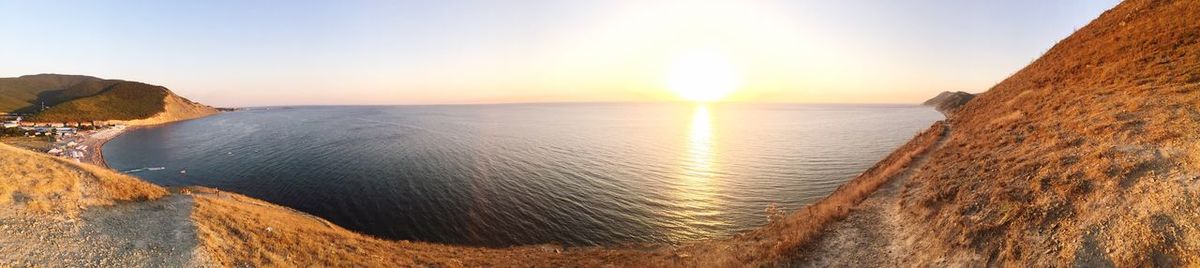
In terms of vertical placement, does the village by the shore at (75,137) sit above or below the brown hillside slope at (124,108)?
A: below

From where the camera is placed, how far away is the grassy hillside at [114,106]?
137 m

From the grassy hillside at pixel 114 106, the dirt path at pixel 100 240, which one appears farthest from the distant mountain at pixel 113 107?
the dirt path at pixel 100 240

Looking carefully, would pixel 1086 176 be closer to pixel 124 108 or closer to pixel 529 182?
pixel 529 182

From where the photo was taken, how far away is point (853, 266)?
16422mm

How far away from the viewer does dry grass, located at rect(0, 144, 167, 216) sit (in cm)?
1772

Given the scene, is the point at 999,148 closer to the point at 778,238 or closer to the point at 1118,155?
the point at 1118,155

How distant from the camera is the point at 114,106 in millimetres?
162375

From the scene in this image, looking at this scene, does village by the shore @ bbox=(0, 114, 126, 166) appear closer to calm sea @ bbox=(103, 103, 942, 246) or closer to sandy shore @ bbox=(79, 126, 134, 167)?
sandy shore @ bbox=(79, 126, 134, 167)

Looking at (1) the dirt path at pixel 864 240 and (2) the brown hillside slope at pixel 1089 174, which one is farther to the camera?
(1) the dirt path at pixel 864 240

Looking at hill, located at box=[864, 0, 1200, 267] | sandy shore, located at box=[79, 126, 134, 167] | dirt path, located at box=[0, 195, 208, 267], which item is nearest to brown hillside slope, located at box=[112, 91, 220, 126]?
sandy shore, located at box=[79, 126, 134, 167]

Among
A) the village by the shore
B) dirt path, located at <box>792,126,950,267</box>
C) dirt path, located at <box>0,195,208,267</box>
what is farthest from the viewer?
the village by the shore

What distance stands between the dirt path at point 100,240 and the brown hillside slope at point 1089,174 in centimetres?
2915

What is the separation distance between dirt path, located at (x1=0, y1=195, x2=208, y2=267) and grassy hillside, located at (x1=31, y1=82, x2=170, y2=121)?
187 meters

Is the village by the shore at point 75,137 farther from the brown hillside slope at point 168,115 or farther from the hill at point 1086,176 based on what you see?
the hill at point 1086,176
